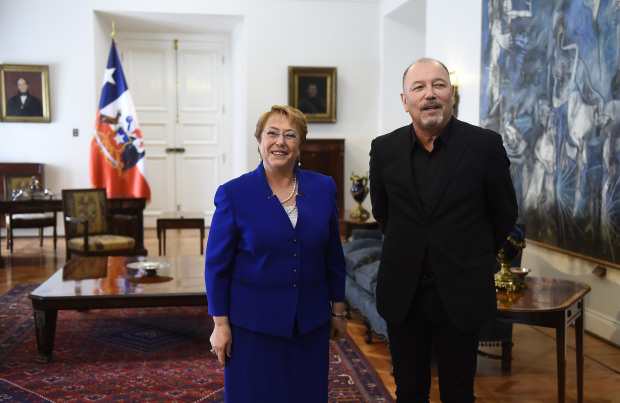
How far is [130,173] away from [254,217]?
21.6 feet

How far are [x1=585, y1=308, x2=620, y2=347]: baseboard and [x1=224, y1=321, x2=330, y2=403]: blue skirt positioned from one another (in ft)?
9.57

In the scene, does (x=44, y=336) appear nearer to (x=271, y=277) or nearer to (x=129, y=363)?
(x=129, y=363)

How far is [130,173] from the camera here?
8.17 meters

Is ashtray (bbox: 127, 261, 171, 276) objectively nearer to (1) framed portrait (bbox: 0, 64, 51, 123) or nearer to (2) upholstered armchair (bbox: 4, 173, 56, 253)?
(2) upholstered armchair (bbox: 4, 173, 56, 253)

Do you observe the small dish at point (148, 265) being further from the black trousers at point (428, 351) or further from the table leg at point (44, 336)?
the black trousers at point (428, 351)

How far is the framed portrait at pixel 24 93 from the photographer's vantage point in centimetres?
864

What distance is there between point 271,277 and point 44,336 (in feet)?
7.87

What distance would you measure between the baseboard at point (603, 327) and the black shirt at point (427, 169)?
9.15 ft

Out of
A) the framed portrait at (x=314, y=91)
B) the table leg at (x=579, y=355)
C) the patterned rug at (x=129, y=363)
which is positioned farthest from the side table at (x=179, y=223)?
the table leg at (x=579, y=355)

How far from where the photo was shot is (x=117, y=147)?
8180 millimetres

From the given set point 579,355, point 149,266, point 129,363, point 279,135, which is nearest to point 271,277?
point 279,135

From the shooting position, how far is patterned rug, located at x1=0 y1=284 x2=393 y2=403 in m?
3.27

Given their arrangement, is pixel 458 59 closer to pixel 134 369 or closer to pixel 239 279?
pixel 134 369

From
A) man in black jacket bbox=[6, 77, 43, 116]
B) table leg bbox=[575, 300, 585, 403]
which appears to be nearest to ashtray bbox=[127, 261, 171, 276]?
table leg bbox=[575, 300, 585, 403]
